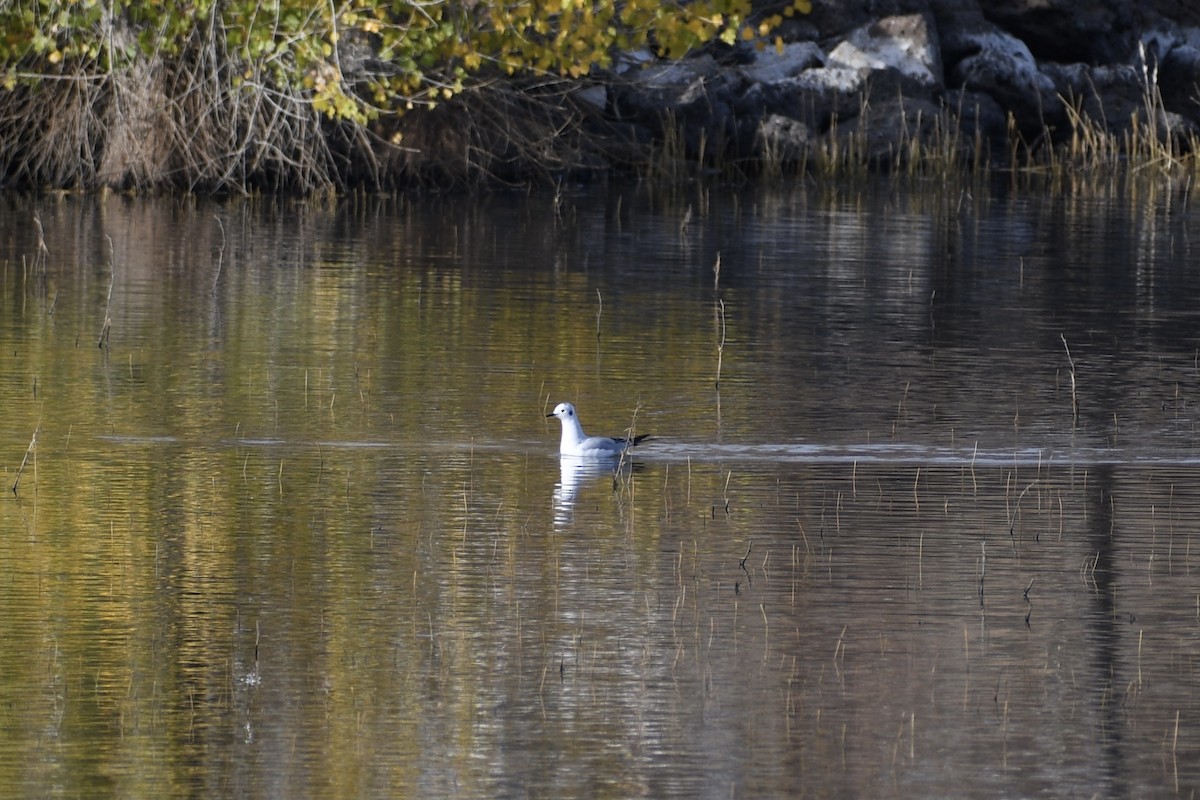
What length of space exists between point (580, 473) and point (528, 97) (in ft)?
64.6

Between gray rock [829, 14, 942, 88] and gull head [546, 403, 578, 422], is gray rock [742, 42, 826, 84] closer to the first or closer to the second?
gray rock [829, 14, 942, 88]

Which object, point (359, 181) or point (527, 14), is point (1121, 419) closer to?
point (527, 14)

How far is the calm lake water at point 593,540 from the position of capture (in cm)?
770

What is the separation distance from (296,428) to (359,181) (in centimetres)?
1937

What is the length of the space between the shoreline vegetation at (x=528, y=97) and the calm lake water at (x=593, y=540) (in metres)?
2.50

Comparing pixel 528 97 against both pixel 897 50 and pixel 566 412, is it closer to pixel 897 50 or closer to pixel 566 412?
pixel 897 50

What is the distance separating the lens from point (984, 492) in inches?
472

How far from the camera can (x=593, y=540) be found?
10.7 meters

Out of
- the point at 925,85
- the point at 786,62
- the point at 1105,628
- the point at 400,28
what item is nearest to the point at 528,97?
the point at 786,62

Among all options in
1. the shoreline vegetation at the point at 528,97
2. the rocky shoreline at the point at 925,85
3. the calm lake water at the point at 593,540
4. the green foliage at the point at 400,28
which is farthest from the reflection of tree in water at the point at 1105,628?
the rocky shoreline at the point at 925,85

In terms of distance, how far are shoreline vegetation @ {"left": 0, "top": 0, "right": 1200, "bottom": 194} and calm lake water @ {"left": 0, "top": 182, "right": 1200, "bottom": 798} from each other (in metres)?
2.50

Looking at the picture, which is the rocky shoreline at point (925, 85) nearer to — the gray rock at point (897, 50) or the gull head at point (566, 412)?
the gray rock at point (897, 50)

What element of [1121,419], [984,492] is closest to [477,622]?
[984,492]

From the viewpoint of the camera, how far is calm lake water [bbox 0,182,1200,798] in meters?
7.70
